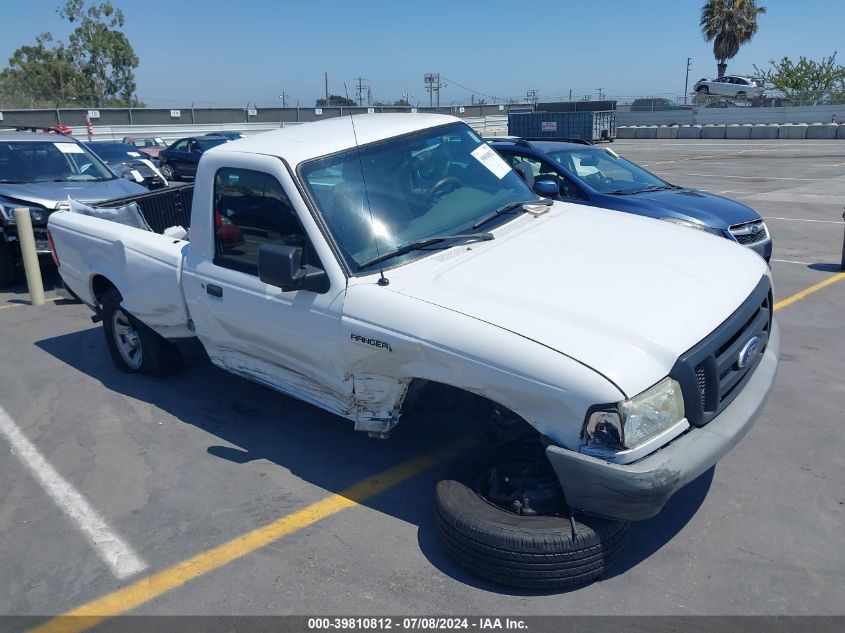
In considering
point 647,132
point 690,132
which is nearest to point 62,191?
point 690,132

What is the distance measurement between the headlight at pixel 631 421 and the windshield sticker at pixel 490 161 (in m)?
2.25

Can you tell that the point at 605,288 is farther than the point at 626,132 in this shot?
No

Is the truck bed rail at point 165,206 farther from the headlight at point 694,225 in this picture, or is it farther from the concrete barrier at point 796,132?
the concrete barrier at point 796,132

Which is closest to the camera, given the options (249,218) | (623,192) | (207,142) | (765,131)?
(249,218)

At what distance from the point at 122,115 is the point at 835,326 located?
35.6m

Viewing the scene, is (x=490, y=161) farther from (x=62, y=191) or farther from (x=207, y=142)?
(x=207, y=142)

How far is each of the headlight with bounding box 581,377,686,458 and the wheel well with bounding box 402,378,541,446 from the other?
478 mm

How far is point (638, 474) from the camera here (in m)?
2.97

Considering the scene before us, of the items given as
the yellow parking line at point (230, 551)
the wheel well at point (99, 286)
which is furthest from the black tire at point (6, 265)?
the yellow parking line at point (230, 551)

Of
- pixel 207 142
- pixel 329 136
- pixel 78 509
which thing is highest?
pixel 329 136

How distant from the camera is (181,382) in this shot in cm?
601

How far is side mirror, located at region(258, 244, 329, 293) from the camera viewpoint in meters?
3.78

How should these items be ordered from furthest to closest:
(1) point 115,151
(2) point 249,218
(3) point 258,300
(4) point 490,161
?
(1) point 115,151 → (4) point 490,161 → (2) point 249,218 → (3) point 258,300

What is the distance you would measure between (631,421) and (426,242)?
1565mm
